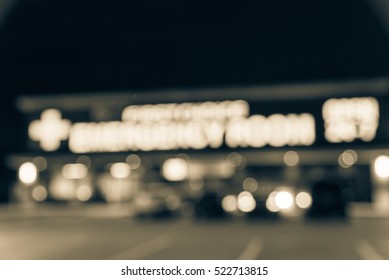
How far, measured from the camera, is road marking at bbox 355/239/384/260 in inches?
610

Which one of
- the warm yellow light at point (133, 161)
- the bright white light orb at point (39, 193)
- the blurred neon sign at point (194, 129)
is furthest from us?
the bright white light orb at point (39, 193)

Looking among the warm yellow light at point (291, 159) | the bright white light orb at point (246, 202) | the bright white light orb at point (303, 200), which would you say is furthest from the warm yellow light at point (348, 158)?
the bright white light orb at point (246, 202)

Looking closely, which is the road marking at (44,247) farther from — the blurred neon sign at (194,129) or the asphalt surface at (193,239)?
the blurred neon sign at (194,129)

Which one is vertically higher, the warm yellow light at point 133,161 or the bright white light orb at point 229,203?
the warm yellow light at point 133,161

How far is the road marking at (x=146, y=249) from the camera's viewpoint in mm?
16016

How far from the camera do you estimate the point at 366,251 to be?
54.9 ft

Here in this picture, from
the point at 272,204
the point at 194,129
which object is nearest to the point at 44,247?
the point at 272,204

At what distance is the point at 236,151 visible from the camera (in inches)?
1367

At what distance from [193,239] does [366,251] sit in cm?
587
